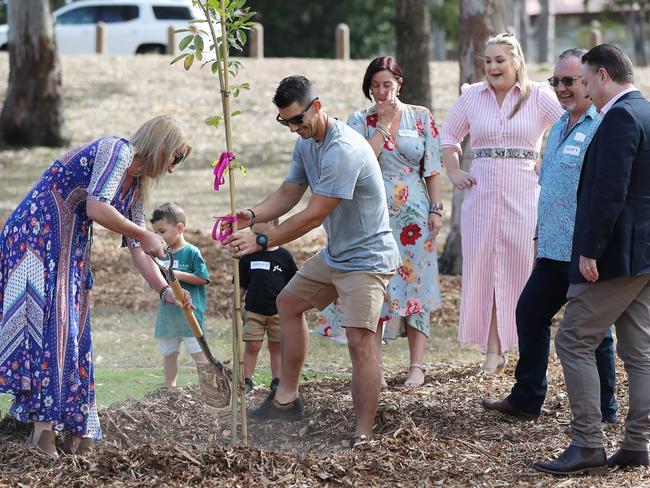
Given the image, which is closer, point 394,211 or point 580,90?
point 580,90

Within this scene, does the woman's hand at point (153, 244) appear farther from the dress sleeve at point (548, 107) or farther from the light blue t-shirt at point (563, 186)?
the dress sleeve at point (548, 107)

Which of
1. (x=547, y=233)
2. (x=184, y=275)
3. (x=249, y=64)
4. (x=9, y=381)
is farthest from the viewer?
(x=249, y=64)

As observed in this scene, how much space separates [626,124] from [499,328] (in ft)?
8.45

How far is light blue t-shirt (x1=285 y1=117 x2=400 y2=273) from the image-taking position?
5.59 metres

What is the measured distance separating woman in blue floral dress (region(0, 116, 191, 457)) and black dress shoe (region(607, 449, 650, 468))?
249cm

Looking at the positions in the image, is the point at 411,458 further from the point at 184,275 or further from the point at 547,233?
the point at 184,275

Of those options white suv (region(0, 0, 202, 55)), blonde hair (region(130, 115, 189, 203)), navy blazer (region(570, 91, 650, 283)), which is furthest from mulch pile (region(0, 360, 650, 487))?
white suv (region(0, 0, 202, 55))

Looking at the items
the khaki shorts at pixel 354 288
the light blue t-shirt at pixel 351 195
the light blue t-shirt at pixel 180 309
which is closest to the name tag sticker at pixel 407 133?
the light blue t-shirt at pixel 351 195

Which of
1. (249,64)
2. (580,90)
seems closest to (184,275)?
(580,90)

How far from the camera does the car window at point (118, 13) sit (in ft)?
98.6

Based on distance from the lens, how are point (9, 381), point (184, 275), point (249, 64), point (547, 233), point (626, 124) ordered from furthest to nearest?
point (249, 64), point (184, 275), point (547, 233), point (9, 381), point (626, 124)

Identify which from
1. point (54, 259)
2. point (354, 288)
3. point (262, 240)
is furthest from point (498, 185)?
point (54, 259)

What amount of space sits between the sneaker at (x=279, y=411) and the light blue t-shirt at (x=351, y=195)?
1076 mm

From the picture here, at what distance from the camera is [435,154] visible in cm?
735
